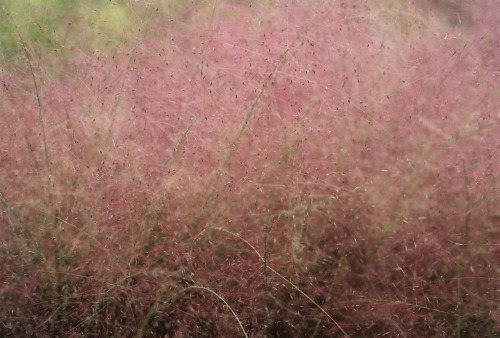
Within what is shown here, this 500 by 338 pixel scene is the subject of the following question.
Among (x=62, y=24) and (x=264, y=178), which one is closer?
(x=264, y=178)

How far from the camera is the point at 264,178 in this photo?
169cm

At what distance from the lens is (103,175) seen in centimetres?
174

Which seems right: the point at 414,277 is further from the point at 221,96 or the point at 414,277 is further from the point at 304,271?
the point at 221,96

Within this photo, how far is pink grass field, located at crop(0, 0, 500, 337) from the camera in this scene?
1.65 m

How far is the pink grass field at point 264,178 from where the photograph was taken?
64.9 inches

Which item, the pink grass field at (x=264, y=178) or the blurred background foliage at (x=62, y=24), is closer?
the pink grass field at (x=264, y=178)

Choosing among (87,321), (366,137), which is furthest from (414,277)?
(87,321)

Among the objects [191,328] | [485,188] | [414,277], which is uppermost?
[485,188]

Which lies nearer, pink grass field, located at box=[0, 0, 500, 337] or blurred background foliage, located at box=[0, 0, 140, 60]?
pink grass field, located at box=[0, 0, 500, 337]

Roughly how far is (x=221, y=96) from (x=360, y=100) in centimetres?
39

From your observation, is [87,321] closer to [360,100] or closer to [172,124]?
[172,124]

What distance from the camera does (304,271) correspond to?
1.66m

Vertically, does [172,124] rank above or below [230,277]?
above

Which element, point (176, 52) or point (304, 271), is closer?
point (304, 271)
